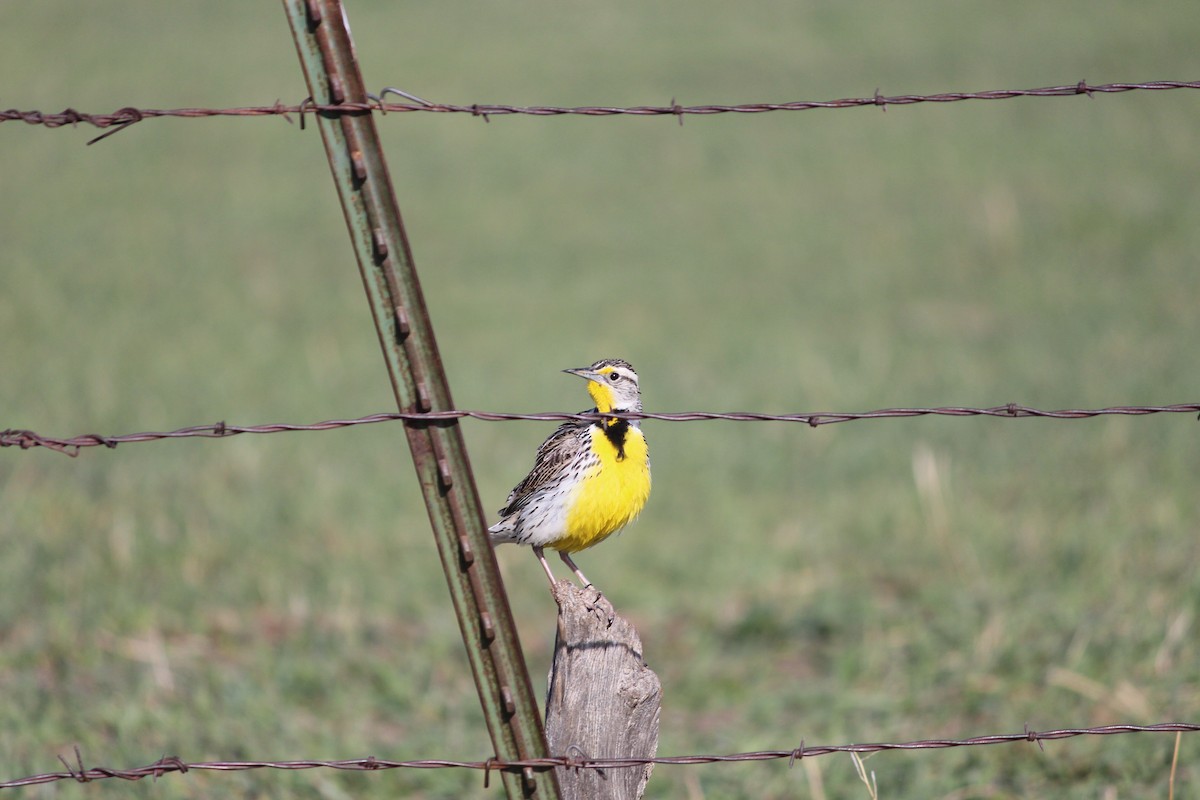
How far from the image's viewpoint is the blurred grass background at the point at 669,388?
5910mm

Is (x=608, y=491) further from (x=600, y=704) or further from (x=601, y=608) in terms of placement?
(x=600, y=704)

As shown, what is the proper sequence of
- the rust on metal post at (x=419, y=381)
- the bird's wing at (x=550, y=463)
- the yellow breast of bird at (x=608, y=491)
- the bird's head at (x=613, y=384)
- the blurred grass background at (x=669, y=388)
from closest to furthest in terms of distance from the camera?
the rust on metal post at (x=419, y=381), the yellow breast of bird at (x=608, y=491), the bird's wing at (x=550, y=463), the bird's head at (x=613, y=384), the blurred grass background at (x=669, y=388)

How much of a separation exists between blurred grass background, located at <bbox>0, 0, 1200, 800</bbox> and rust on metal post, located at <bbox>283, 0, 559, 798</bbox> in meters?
2.16

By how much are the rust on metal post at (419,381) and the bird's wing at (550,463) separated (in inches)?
38.2

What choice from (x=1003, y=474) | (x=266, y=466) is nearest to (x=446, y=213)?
(x=266, y=466)

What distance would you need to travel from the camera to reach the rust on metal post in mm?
2959

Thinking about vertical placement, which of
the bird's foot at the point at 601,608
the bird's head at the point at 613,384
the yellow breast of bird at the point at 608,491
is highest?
the bird's head at the point at 613,384

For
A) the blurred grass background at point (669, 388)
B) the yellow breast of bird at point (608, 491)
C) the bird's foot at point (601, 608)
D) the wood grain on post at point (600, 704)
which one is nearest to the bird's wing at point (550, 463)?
the yellow breast of bird at point (608, 491)

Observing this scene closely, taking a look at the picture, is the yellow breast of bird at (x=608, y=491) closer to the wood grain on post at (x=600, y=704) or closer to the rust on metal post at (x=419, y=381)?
the wood grain on post at (x=600, y=704)

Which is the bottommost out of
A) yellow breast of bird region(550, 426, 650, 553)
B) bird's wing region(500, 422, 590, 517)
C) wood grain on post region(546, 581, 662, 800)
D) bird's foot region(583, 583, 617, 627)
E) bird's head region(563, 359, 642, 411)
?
wood grain on post region(546, 581, 662, 800)

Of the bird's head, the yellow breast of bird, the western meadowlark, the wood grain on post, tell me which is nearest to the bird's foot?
the wood grain on post

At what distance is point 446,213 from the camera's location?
1803 centimetres

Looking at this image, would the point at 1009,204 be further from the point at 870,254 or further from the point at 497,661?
the point at 497,661

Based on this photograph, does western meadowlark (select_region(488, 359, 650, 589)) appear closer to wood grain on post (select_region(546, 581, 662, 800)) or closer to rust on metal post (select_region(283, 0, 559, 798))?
wood grain on post (select_region(546, 581, 662, 800))
